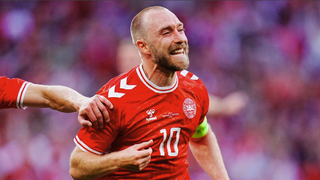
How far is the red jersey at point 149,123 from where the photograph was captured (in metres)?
2.35

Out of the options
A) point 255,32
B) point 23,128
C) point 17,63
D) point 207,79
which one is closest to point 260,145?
point 207,79

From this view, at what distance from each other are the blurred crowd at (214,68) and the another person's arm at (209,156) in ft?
9.36

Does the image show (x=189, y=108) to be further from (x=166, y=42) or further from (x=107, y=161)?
(x=107, y=161)

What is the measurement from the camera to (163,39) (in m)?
2.50

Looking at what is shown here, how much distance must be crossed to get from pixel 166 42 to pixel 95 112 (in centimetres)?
71

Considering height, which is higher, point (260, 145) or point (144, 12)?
point (144, 12)

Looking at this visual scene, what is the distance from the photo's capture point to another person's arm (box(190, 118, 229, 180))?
9.83 ft

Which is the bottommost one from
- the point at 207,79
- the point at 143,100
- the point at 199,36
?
the point at 207,79

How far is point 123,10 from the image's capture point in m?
6.59

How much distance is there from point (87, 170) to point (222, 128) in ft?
13.7

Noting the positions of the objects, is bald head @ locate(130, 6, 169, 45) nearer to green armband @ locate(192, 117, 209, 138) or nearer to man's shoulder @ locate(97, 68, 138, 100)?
man's shoulder @ locate(97, 68, 138, 100)

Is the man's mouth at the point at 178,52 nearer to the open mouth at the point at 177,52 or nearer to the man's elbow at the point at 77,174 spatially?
the open mouth at the point at 177,52

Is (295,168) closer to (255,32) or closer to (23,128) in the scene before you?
(255,32)

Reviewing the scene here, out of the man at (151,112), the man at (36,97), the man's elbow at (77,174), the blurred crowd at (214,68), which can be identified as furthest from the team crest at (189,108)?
the blurred crowd at (214,68)
